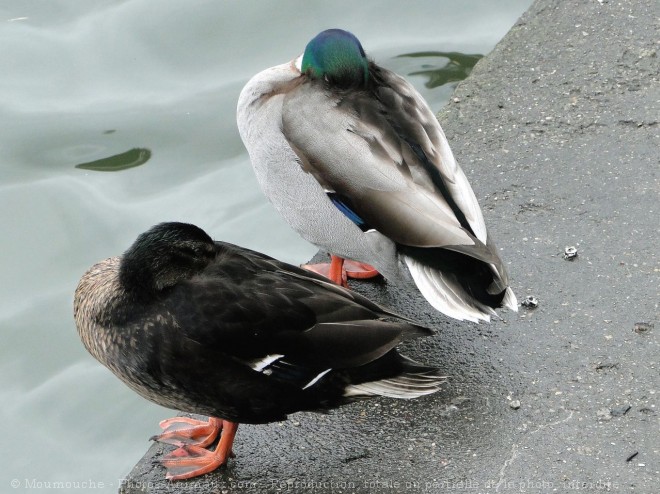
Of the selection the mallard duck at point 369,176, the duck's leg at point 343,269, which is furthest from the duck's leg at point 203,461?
the duck's leg at point 343,269

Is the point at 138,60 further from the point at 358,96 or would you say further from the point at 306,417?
the point at 306,417

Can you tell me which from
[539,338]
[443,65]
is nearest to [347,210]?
[539,338]

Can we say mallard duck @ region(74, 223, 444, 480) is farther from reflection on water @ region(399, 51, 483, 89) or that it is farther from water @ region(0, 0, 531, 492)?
reflection on water @ region(399, 51, 483, 89)

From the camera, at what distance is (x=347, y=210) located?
162 inches

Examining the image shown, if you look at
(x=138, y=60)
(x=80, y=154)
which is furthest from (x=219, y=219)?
(x=138, y=60)

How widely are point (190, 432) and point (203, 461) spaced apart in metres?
0.22

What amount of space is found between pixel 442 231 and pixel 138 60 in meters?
4.23

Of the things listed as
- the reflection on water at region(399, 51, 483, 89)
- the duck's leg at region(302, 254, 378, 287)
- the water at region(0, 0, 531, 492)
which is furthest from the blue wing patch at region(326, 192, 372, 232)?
the reflection on water at region(399, 51, 483, 89)

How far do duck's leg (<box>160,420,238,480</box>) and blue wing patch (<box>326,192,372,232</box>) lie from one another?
36.4 inches

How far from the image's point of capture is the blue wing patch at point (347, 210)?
408 centimetres

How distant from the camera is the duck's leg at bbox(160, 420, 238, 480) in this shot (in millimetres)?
3652

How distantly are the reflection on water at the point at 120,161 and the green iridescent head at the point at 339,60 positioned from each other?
2.81m

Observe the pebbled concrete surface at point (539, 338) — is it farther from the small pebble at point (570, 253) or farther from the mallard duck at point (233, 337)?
the mallard duck at point (233, 337)

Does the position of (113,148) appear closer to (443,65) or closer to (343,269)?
(443,65)
